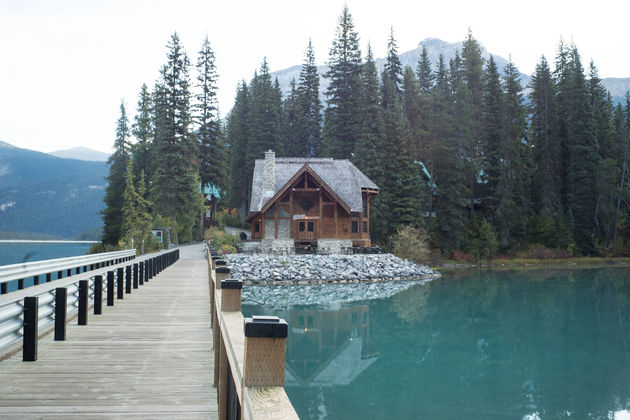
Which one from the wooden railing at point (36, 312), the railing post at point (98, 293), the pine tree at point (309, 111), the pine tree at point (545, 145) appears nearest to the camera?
the wooden railing at point (36, 312)

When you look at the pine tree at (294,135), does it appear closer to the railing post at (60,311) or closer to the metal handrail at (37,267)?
the metal handrail at (37,267)

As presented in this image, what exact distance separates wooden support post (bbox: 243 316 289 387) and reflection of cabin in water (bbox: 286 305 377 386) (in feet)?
29.8

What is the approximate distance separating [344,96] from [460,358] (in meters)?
41.7

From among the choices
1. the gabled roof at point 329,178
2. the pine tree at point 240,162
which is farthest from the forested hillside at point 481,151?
the gabled roof at point 329,178

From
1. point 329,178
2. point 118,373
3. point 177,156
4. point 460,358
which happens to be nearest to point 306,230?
point 329,178

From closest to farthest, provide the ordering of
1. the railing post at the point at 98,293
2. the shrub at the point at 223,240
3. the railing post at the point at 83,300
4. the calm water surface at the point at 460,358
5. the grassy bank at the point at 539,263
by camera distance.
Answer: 1. the railing post at the point at 83,300
2. the railing post at the point at 98,293
3. the calm water surface at the point at 460,358
4. the shrub at the point at 223,240
5. the grassy bank at the point at 539,263

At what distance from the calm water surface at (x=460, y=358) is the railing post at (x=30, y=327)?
16.7 ft

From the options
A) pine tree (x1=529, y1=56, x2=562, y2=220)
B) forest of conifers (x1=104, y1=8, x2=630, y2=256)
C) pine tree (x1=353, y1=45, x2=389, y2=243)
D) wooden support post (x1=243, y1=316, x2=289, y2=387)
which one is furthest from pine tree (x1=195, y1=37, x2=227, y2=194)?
wooden support post (x1=243, y1=316, x2=289, y2=387)

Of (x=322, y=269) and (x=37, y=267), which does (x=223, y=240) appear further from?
(x=37, y=267)

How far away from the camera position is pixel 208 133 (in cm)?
5116

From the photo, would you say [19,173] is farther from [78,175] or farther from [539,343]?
[539,343]

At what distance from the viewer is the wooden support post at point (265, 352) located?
6.15 feet

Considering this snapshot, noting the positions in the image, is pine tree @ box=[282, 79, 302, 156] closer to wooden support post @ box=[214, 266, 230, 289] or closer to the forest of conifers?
the forest of conifers

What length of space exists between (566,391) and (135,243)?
29983 mm
